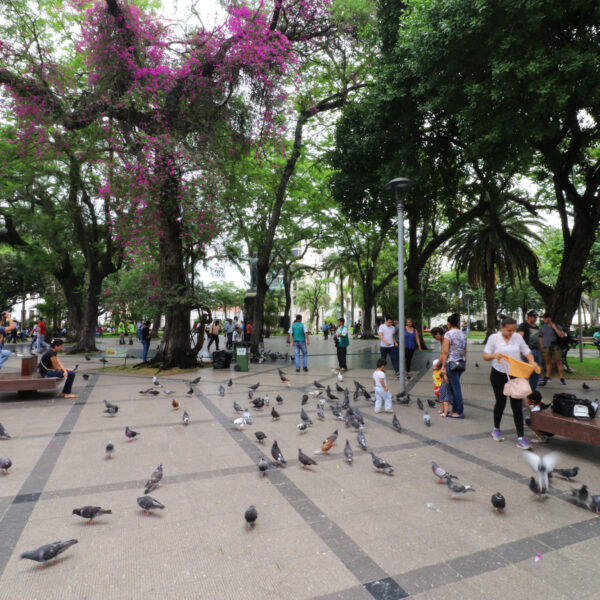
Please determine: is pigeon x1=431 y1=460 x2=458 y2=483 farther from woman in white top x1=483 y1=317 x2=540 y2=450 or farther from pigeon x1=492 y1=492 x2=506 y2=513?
woman in white top x1=483 y1=317 x2=540 y2=450

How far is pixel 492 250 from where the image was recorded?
20.3m

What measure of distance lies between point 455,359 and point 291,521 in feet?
14.6

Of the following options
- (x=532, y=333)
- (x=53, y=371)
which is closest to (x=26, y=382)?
(x=53, y=371)

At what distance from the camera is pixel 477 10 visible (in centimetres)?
764

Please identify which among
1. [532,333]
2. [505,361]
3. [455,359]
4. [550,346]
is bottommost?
[550,346]

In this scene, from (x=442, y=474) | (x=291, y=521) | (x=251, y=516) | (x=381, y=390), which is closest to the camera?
(x=251, y=516)

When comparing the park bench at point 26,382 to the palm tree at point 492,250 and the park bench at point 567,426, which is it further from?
the palm tree at point 492,250

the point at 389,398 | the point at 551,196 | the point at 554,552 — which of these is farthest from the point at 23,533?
the point at 551,196

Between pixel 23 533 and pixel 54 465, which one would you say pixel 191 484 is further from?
pixel 54 465

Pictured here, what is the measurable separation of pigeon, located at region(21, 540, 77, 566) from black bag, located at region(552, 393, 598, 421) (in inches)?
210

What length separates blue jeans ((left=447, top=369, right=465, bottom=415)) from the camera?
660cm

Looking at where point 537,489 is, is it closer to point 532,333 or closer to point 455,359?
point 455,359

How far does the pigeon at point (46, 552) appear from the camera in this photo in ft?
8.27

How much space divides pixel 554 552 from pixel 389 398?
4.19 metres
